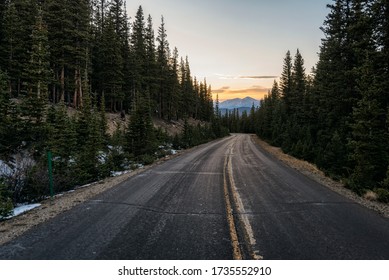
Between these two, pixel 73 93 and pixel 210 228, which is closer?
pixel 210 228

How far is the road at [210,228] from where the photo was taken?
4273 millimetres

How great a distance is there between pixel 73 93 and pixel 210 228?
130 ft

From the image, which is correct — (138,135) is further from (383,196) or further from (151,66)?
(151,66)

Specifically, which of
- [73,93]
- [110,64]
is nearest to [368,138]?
[110,64]

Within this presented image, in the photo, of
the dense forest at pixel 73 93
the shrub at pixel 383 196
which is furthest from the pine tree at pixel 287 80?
the shrub at pixel 383 196

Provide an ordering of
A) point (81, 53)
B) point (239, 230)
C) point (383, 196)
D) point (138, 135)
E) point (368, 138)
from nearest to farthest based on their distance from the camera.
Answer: point (239, 230), point (383, 196), point (368, 138), point (138, 135), point (81, 53)

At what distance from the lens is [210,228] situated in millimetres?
5367

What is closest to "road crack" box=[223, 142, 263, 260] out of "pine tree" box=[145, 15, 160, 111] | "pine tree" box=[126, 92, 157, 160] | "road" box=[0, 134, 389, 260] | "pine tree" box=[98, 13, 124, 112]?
"road" box=[0, 134, 389, 260]

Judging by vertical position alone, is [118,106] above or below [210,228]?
above

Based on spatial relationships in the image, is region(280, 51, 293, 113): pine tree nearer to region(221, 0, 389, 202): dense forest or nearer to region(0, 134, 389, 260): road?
region(221, 0, 389, 202): dense forest

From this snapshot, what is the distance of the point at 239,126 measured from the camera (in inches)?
5320
